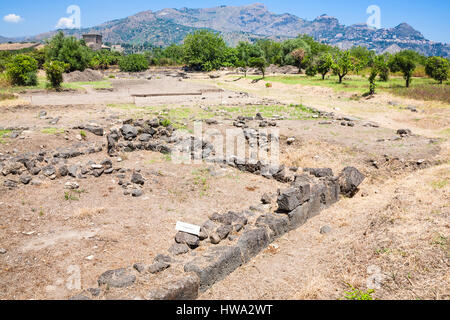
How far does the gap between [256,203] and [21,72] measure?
106ft

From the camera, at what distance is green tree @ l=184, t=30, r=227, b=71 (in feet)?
206

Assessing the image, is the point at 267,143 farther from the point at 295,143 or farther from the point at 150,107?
the point at 150,107

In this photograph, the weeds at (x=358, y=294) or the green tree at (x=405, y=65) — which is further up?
the green tree at (x=405, y=65)

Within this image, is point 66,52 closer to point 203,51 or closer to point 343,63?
point 203,51

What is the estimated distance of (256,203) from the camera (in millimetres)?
8914

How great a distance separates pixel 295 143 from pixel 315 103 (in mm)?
12083

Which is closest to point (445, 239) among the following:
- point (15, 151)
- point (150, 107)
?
point (15, 151)

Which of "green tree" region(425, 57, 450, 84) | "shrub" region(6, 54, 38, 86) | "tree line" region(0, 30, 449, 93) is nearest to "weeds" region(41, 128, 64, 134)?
"tree line" region(0, 30, 449, 93)

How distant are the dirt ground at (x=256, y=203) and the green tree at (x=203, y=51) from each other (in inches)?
1997

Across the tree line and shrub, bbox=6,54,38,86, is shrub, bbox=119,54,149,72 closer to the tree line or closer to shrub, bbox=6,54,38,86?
the tree line

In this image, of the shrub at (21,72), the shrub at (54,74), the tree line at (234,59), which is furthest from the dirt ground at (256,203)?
the shrub at (21,72)

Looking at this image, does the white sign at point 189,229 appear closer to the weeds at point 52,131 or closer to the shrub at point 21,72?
the weeds at point 52,131

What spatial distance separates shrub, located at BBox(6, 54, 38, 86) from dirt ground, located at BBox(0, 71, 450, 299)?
1999 cm

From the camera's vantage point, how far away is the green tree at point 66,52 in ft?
135
